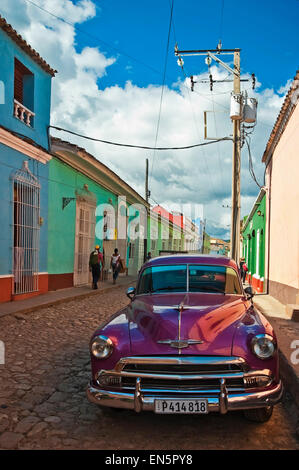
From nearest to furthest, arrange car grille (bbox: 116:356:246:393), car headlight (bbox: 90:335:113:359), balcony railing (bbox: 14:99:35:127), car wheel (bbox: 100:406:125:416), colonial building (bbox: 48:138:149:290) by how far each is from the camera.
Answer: car grille (bbox: 116:356:246:393) < car headlight (bbox: 90:335:113:359) < car wheel (bbox: 100:406:125:416) < balcony railing (bbox: 14:99:35:127) < colonial building (bbox: 48:138:149:290)

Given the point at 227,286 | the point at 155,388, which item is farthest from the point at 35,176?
the point at 155,388

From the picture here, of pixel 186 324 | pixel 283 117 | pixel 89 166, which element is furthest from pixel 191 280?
pixel 89 166

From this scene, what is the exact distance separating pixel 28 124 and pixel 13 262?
3.72 meters

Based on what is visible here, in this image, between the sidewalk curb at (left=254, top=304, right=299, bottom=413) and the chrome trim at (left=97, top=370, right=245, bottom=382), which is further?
the sidewalk curb at (left=254, top=304, right=299, bottom=413)

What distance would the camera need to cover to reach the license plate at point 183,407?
305 centimetres

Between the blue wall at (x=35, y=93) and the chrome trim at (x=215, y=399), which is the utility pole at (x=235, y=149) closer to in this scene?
the blue wall at (x=35, y=93)

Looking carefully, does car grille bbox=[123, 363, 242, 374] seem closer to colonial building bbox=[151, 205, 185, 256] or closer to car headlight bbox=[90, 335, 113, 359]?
car headlight bbox=[90, 335, 113, 359]

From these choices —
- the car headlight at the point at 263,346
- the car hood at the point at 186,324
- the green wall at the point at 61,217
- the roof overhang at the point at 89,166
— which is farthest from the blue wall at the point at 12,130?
the car headlight at the point at 263,346

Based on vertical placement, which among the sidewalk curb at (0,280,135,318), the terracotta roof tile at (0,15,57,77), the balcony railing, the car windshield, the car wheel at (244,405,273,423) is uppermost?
the terracotta roof tile at (0,15,57,77)

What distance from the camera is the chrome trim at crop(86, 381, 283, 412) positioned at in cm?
307

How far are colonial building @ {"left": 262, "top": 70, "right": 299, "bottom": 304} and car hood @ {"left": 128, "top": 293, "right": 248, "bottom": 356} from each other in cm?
581

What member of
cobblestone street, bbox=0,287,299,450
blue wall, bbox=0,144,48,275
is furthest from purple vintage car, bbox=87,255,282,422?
blue wall, bbox=0,144,48,275

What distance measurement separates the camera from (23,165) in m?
10.8
